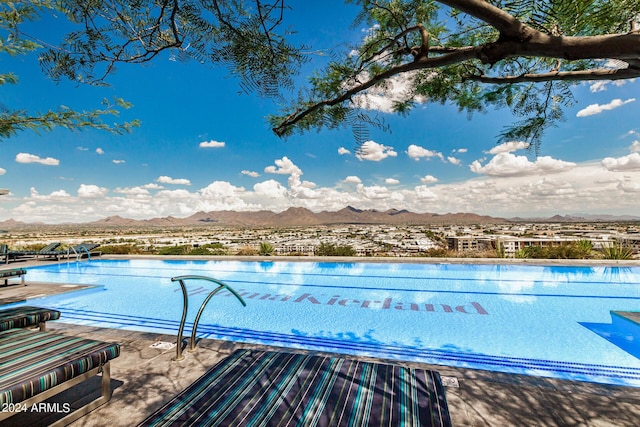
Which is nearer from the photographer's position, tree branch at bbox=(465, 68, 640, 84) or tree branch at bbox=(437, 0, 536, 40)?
tree branch at bbox=(437, 0, 536, 40)

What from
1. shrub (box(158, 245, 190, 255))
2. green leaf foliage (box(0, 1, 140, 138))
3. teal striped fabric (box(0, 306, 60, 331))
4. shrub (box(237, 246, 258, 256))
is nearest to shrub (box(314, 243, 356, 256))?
shrub (box(237, 246, 258, 256))

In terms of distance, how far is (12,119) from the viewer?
3273 millimetres

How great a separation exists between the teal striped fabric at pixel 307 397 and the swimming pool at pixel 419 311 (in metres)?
1.93

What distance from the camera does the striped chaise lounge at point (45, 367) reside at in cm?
161

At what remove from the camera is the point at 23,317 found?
110 inches

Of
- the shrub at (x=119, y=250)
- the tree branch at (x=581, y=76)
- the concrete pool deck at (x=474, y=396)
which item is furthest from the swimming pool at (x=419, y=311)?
the shrub at (x=119, y=250)

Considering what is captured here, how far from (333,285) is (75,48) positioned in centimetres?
749

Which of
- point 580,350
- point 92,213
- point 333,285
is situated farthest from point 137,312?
point 92,213

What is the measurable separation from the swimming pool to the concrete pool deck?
1.26 meters

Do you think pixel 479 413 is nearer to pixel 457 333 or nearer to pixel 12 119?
pixel 457 333

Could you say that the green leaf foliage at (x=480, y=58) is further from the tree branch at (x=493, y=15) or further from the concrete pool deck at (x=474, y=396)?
the concrete pool deck at (x=474, y=396)

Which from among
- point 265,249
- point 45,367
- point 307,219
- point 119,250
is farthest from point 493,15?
point 307,219

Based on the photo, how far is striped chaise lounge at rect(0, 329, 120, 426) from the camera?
161 cm

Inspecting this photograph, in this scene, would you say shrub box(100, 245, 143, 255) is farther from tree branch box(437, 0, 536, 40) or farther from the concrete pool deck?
Result: tree branch box(437, 0, 536, 40)
